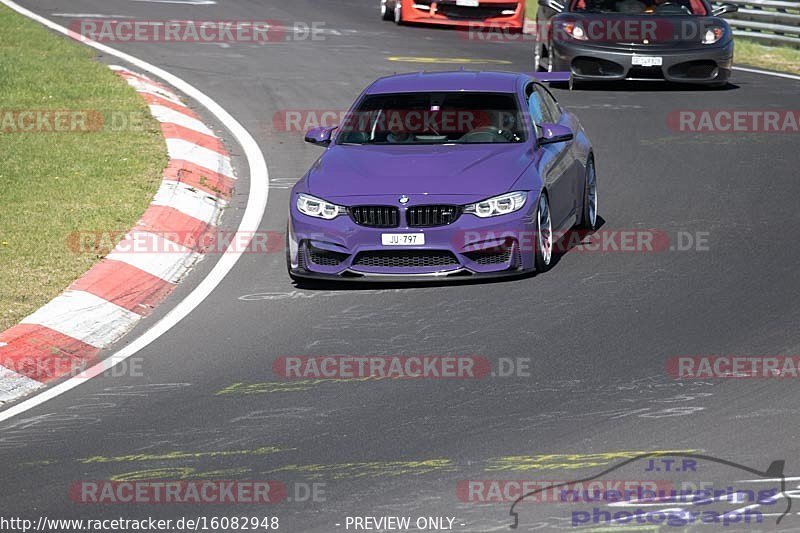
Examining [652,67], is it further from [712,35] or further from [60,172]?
[60,172]

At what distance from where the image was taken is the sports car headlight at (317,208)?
11.0 meters

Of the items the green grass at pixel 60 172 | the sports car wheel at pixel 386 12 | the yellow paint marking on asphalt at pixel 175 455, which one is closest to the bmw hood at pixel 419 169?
the green grass at pixel 60 172

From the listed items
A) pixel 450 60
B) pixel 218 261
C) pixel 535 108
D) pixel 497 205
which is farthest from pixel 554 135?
pixel 450 60

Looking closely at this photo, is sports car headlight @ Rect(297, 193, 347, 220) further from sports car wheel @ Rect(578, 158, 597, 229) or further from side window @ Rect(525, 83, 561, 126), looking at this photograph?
sports car wheel @ Rect(578, 158, 597, 229)

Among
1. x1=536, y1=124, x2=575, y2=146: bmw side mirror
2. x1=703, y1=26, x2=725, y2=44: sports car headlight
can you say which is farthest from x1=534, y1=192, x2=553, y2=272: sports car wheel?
x1=703, y1=26, x2=725, y2=44: sports car headlight

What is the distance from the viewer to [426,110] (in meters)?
12.2

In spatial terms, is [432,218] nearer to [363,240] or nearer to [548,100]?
[363,240]

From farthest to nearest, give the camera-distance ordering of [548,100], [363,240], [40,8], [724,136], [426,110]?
[40,8]
[724,136]
[548,100]
[426,110]
[363,240]

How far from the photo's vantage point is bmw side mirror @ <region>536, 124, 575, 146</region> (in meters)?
11.7

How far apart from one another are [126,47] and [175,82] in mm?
3543

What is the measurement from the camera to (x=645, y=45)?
65.4 feet

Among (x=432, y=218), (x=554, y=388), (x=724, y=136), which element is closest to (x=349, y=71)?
(x=724, y=136)

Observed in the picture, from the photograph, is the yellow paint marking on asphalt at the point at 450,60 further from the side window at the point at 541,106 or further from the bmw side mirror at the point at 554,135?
the bmw side mirror at the point at 554,135

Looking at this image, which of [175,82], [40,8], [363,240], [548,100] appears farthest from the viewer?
[40,8]
